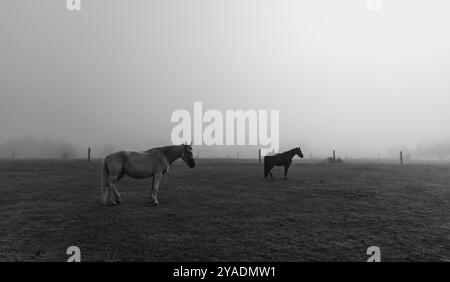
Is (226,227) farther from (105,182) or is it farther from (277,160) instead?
(277,160)

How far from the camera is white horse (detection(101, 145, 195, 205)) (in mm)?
8281

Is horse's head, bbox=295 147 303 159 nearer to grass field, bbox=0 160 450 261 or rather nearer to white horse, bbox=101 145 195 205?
grass field, bbox=0 160 450 261

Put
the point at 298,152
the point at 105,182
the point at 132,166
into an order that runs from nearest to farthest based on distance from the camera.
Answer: the point at 132,166 → the point at 105,182 → the point at 298,152

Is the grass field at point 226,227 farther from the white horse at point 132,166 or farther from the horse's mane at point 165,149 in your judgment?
the horse's mane at point 165,149

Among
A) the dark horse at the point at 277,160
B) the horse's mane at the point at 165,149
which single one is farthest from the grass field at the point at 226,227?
the dark horse at the point at 277,160

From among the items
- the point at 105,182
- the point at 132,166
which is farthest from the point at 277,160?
the point at 105,182

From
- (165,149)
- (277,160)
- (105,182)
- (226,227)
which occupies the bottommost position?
(226,227)

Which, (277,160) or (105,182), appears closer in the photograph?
(105,182)

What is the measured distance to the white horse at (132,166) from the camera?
8.28 m

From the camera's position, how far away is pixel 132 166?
8438 mm

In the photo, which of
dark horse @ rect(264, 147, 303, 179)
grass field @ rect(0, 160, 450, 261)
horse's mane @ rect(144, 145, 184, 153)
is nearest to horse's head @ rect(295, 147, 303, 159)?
dark horse @ rect(264, 147, 303, 179)
